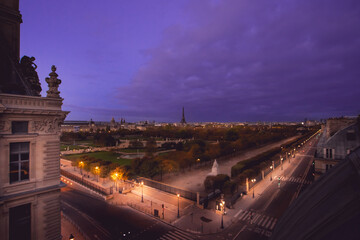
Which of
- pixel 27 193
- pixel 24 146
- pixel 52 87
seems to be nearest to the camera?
pixel 27 193

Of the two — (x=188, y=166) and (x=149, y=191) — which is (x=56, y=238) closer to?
(x=149, y=191)

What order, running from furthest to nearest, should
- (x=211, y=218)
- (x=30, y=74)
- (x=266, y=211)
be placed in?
(x=266, y=211) → (x=211, y=218) → (x=30, y=74)

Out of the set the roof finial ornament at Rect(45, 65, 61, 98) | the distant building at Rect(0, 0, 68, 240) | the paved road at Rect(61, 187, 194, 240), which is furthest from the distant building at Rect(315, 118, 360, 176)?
the roof finial ornament at Rect(45, 65, 61, 98)

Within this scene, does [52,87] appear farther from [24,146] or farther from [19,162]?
[19,162]

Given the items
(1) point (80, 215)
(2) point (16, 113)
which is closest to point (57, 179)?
(2) point (16, 113)

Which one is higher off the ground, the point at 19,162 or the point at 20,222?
Result: the point at 19,162

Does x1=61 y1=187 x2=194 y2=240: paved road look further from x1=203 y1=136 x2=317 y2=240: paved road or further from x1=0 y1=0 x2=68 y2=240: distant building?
x1=0 y1=0 x2=68 y2=240: distant building

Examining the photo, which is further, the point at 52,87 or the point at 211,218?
the point at 211,218

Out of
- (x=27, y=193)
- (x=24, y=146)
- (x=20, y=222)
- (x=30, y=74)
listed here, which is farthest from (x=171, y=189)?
(x=30, y=74)
